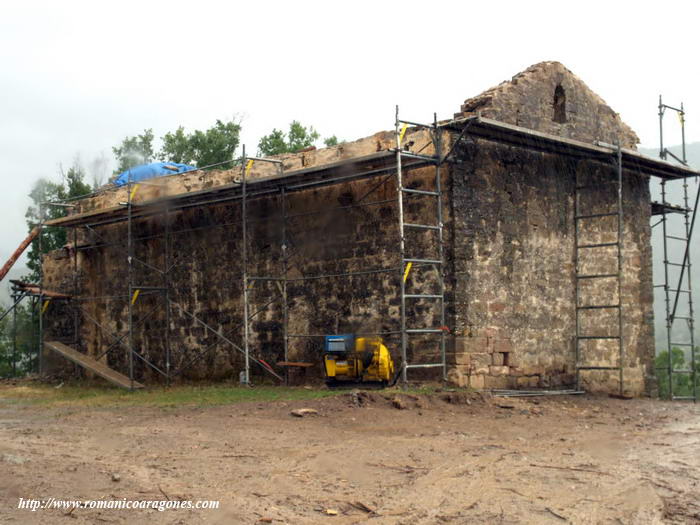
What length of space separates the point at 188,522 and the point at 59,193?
29331mm

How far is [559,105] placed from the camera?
15273mm

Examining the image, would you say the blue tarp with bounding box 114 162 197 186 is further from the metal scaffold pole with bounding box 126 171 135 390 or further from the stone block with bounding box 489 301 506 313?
the stone block with bounding box 489 301 506 313

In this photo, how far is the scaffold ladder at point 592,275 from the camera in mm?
14750

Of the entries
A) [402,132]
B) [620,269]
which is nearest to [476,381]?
[620,269]

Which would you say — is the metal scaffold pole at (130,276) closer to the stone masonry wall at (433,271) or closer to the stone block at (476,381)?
the stone masonry wall at (433,271)

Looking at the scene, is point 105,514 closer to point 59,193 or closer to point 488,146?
point 488,146

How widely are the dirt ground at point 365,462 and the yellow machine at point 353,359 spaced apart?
110cm

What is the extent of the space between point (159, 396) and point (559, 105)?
8.61 metres

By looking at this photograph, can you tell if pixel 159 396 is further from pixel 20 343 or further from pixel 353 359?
pixel 20 343

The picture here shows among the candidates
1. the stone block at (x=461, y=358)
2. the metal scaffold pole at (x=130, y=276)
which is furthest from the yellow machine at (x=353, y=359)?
the metal scaffold pole at (x=130, y=276)

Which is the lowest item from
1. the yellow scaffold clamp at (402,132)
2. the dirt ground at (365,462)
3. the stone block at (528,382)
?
the dirt ground at (365,462)

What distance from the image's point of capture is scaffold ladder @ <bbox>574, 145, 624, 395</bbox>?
48.4 ft

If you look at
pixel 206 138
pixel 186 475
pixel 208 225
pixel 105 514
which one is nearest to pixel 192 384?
pixel 208 225

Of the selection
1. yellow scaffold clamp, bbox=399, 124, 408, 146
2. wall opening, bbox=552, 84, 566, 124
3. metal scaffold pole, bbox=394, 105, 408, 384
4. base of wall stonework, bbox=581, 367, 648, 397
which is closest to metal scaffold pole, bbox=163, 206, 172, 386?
yellow scaffold clamp, bbox=399, 124, 408, 146
